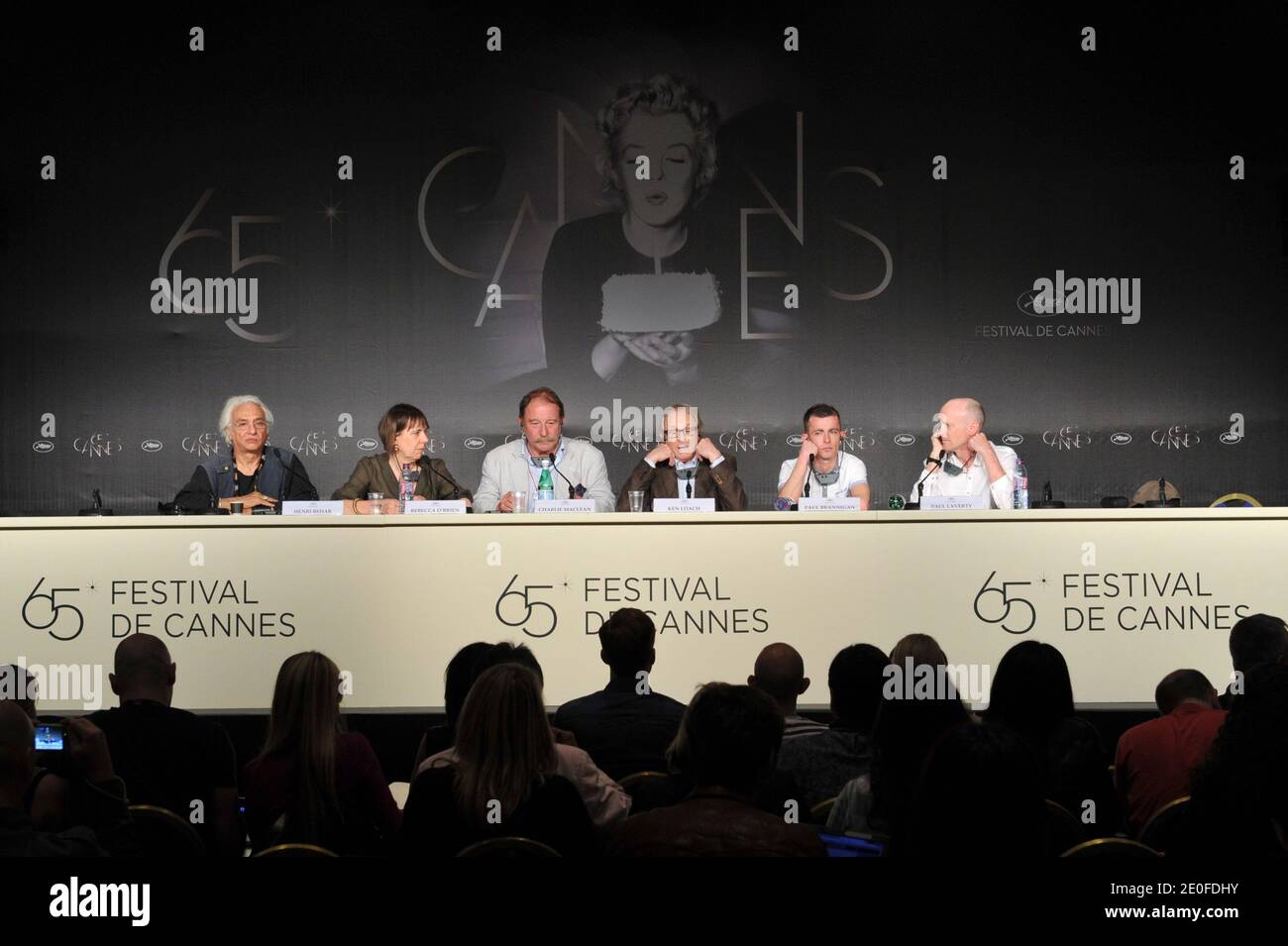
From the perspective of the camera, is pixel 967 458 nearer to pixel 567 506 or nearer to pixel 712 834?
pixel 567 506

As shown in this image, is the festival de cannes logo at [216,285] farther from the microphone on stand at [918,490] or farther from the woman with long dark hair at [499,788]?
the woman with long dark hair at [499,788]

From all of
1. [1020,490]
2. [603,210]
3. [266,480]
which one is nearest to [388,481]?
[266,480]

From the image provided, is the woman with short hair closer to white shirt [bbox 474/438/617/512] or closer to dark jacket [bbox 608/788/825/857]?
white shirt [bbox 474/438/617/512]

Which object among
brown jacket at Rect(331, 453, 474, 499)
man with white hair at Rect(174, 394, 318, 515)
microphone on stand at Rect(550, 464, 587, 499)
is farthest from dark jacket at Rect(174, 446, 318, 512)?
microphone on stand at Rect(550, 464, 587, 499)

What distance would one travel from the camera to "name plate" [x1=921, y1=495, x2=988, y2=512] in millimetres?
4469

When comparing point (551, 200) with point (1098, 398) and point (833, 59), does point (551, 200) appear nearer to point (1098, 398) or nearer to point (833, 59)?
point (833, 59)

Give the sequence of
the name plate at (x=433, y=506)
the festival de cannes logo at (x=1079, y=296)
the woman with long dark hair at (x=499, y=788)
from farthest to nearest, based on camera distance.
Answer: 1. the festival de cannes logo at (x=1079, y=296)
2. the name plate at (x=433, y=506)
3. the woman with long dark hair at (x=499, y=788)

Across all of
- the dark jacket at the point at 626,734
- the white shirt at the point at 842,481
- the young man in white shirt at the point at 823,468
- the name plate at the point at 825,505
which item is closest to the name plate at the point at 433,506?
the name plate at the point at 825,505

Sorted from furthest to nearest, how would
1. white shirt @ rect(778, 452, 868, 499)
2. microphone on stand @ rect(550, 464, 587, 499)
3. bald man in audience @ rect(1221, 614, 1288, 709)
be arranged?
1. white shirt @ rect(778, 452, 868, 499)
2. microphone on stand @ rect(550, 464, 587, 499)
3. bald man in audience @ rect(1221, 614, 1288, 709)

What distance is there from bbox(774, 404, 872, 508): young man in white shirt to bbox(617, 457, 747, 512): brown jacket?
20cm

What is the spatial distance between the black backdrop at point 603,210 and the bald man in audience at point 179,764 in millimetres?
4104

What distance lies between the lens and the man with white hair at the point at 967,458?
5289 mm

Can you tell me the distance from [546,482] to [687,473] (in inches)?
21.8
